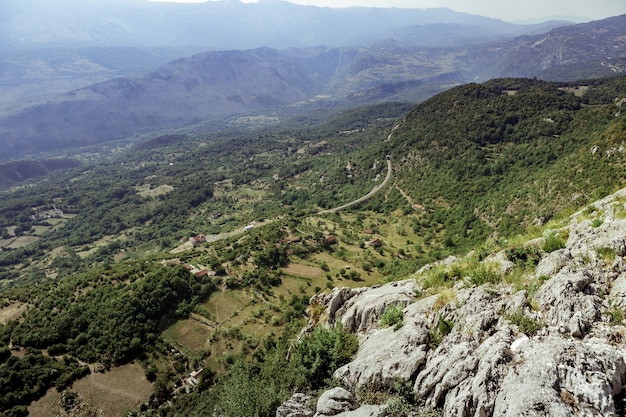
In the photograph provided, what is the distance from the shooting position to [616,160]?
153 ft

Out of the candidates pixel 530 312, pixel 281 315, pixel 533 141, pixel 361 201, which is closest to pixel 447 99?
pixel 533 141

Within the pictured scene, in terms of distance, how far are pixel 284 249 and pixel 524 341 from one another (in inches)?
2438

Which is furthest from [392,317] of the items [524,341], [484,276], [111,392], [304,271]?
[304,271]

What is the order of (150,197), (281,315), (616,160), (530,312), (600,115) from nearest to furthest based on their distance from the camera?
(530,312) < (616,160) < (281,315) < (600,115) < (150,197)

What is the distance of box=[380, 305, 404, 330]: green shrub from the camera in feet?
55.7

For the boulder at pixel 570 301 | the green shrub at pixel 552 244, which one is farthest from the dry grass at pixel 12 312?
the green shrub at pixel 552 244

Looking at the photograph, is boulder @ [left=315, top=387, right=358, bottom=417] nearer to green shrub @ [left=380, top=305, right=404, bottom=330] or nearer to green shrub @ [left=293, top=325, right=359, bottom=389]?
green shrub @ [left=293, top=325, right=359, bottom=389]

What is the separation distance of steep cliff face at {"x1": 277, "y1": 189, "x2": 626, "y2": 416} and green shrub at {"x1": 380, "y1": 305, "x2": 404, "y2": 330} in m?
0.34

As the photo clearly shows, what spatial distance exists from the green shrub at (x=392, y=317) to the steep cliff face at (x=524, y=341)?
344 mm

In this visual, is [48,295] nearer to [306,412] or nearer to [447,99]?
[306,412]

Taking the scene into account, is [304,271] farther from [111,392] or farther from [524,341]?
[524,341]

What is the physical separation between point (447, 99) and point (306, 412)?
135 metres

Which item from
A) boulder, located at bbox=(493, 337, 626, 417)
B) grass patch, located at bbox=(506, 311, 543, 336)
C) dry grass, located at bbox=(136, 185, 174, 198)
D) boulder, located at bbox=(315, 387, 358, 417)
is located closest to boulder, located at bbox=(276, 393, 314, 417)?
boulder, located at bbox=(315, 387, 358, 417)

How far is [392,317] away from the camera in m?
17.3
